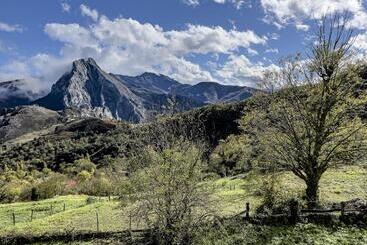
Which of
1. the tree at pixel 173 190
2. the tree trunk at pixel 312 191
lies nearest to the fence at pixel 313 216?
the tree trunk at pixel 312 191

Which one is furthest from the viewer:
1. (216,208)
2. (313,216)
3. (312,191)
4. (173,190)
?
(312,191)

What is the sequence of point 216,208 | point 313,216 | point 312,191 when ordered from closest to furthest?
point 313,216 → point 216,208 → point 312,191

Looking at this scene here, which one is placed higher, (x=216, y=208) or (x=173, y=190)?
(x=173, y=190)

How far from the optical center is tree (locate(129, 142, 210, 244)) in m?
33.3

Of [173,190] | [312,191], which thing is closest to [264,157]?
[312,191]

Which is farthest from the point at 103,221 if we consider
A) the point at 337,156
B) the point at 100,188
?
the point at 100,188

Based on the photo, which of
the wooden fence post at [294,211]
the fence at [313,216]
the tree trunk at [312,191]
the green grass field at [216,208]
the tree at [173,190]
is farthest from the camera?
the green grass field at [216,208]

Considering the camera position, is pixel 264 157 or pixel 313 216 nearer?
pixel 313 216

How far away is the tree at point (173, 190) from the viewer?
33281 mm

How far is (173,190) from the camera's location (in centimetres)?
3359

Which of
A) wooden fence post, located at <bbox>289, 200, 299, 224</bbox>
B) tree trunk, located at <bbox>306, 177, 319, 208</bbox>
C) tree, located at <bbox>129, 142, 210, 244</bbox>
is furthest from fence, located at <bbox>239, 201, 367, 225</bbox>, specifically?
tree, located at <bbox>129, 142, 210, 244</bbox>

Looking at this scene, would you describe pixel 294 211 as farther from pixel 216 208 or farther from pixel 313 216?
pixel 216 208

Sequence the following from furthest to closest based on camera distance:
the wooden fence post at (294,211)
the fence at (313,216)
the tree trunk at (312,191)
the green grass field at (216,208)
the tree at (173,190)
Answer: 1. the green grass field at (216,208)
2. the tree trunk at (312,191)
3. the wooden fence post at (294,211)
4. the fence at (313,216)
5. the tree at (173,190)

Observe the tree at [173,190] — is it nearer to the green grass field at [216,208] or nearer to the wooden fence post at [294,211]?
the green grass field at [216,208]
